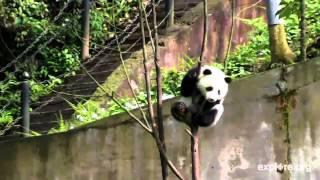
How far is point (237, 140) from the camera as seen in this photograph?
15.9 ft

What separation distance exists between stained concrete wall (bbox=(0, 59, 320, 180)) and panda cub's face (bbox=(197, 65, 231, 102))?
2.20m

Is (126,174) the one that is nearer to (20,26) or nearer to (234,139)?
(234,139)

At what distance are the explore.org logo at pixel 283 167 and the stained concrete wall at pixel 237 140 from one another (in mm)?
11

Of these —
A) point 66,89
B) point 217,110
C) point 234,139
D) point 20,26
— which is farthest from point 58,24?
point 217,110

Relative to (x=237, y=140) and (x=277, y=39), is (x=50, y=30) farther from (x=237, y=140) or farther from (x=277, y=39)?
(x=237, y=140)

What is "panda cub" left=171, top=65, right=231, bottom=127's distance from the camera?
2564 millimetres

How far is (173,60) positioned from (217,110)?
4.66 m

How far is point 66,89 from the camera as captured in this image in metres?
7.72

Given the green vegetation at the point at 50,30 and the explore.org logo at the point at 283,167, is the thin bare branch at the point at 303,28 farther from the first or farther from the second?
the green vegetation at the point at 50,30

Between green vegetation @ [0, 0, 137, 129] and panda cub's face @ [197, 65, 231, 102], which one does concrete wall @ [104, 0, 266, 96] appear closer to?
green vegetation @ [0, 0, 137, 129]

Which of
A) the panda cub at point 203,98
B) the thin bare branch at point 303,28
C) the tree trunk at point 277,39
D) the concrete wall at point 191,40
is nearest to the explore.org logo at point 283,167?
the thin bare branch at point 303,28

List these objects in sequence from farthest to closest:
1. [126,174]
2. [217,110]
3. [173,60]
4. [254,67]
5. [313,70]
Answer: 1. [173,60]
2. [254,67]
3. [126,174]
4. [313,70]
5. [217,110]

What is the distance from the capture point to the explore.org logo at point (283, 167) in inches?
183

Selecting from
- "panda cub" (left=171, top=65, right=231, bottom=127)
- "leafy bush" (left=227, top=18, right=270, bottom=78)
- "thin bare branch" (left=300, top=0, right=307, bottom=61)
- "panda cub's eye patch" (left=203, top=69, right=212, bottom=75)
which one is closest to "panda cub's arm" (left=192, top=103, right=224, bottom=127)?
"panda cub" (left=171, top=65, right=231, bottom=127)
